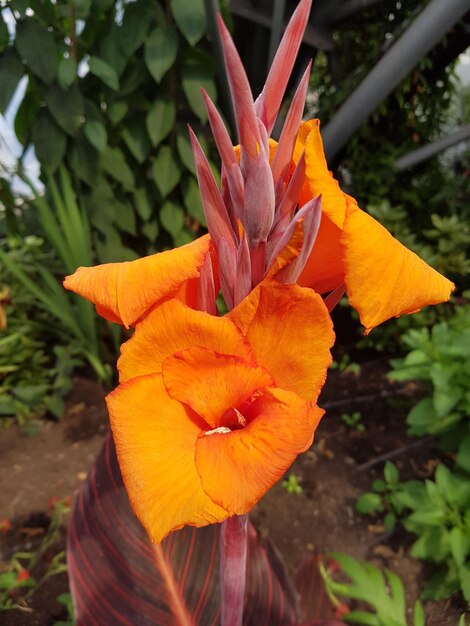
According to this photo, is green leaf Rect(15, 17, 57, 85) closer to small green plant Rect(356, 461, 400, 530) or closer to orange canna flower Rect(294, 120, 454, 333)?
orange canna flower Rect(294, 120, 454, 333)

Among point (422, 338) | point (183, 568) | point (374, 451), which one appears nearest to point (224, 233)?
point (183, 568)

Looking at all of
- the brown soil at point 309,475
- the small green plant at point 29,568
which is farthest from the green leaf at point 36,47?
the small green plant at point 29,568

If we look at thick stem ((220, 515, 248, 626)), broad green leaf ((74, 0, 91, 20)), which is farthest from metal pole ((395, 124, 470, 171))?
→ thick stem ((220, 515, 248, 626))

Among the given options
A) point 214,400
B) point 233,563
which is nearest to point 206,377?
point 214,400

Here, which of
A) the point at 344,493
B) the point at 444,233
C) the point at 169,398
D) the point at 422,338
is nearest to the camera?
the point at 169,398

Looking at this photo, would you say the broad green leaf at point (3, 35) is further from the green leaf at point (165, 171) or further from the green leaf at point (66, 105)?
the green leaf at point (165, 171)

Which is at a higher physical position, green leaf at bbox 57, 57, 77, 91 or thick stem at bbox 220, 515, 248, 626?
Result: green leaf at bbox 57, 57, 77, 91

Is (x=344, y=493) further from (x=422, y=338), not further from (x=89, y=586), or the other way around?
(x=89, y=586)
